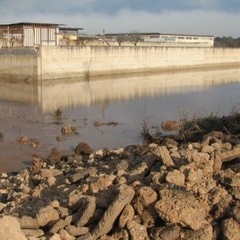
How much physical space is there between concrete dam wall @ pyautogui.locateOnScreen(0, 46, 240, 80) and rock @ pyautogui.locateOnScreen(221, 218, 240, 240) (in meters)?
28.6

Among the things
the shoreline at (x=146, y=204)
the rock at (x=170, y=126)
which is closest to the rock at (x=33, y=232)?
the shoreline at (x=146, y=204)

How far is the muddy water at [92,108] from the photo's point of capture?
14.1 metres

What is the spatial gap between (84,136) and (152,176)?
28.8 ft

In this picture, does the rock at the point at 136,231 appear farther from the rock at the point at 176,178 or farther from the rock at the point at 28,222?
the rock at the point at 28,222

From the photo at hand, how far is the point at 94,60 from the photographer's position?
38250 millimetres

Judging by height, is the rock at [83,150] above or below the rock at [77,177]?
below

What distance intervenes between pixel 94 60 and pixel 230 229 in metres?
33.6

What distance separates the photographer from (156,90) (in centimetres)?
2998

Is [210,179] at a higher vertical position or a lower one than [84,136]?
higher

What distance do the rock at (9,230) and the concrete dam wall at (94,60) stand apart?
28.3 metres

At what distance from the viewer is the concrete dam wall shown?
3338 centimetres

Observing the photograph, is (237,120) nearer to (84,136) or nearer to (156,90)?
(84,136)

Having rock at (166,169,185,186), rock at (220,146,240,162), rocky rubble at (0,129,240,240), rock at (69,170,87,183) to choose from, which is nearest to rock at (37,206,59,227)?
rocky rubble at (0,129,240,240)

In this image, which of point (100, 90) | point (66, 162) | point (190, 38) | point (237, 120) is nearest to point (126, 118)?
point (237, 120)
